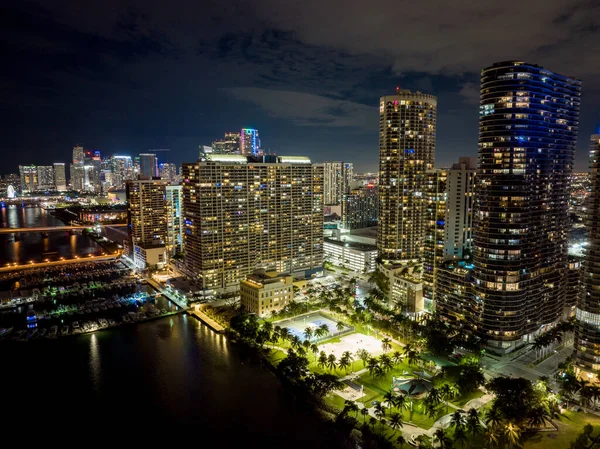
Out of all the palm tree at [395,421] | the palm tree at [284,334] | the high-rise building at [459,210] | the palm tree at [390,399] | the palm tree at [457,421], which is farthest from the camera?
the high-rise building at [459,210]

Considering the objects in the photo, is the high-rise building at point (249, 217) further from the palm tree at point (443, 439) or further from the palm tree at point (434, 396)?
the palm tree at point (443, 439)

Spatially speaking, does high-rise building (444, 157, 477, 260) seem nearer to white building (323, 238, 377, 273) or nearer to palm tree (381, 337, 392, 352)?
palm tree (381, 337, 392, 352)

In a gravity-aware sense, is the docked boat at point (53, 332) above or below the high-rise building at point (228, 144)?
below

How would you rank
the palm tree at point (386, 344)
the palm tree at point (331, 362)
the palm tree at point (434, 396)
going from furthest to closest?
the palm tree at point (386, 344)
the palm tree at point (331, 362)
the palm tree at point (434, 396)

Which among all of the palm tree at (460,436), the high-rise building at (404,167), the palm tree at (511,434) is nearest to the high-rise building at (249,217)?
the high-rise building at (404,167)

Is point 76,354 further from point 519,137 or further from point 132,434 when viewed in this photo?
point 519,137

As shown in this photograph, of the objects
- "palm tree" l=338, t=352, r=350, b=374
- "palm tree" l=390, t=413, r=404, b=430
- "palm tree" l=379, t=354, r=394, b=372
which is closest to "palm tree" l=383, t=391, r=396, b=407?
"palm tree" l=390, t=413, r=404, b=430

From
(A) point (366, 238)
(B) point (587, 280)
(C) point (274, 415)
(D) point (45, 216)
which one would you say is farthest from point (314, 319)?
→ (D) point (45, 216)
